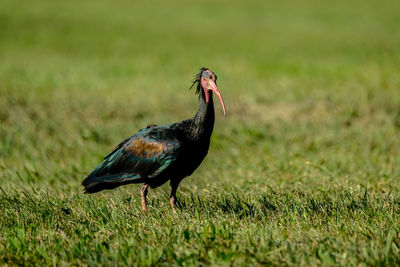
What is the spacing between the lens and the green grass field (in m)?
4.67

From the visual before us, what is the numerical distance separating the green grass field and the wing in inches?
14.1

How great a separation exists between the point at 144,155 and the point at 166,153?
0.33 meters

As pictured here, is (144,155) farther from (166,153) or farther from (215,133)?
(215,133)

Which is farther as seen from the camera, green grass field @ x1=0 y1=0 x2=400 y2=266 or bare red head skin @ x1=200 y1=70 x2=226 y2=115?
bare red head skin @ x1=200 y1=70 x2=226 y2=115

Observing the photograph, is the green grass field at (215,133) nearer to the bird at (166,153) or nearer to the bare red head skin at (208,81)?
the bird at (166,153)

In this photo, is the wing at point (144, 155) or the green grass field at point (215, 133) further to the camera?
the wing at point (144, 155)

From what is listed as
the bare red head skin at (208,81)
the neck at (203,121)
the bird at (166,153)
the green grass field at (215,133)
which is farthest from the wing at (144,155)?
the bare red head skin at (208,81)

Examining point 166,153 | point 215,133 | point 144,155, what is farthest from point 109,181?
point 215,133

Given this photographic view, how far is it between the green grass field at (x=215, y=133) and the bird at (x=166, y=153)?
11.5 inches

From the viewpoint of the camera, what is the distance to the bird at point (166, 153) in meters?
6.07

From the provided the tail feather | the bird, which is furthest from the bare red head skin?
the tail feather

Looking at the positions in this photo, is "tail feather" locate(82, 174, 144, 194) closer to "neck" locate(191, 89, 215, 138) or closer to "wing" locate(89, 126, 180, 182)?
"wing" locate(89, 126, 180, 182)

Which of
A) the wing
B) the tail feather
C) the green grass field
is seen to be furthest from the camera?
the tail feather

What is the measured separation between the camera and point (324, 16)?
96.0 feet
